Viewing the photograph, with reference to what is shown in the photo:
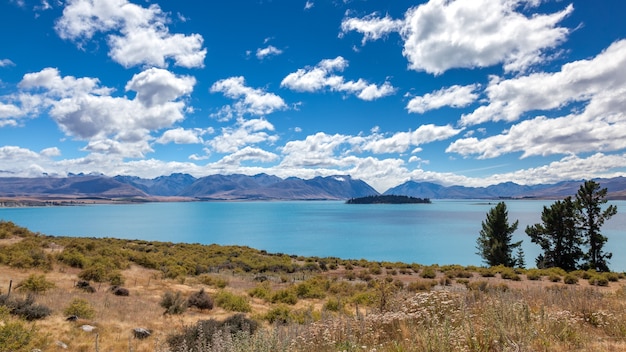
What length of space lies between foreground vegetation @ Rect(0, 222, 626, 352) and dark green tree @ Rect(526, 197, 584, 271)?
15943 mm

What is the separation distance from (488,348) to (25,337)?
9.44m

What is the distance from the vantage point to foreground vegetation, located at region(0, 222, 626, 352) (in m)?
5.33

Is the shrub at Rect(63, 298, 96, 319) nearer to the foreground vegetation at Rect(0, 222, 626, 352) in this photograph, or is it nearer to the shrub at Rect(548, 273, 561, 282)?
the foreground vegetation at Rect(0, 222, 626, 352)

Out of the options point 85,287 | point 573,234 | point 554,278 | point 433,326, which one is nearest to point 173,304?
point 85,287

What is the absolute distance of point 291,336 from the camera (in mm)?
6254

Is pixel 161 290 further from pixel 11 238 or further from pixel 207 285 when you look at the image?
pixel 11 238

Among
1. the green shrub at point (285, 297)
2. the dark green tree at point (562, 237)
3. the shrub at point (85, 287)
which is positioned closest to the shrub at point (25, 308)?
the shrub at point (85, 287)

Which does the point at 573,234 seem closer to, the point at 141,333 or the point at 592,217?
the point at 592,217

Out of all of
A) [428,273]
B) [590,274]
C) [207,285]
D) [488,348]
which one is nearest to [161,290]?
[207,285]

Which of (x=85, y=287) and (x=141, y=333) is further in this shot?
(x=85, y=287)

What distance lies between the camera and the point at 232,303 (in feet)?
50.3

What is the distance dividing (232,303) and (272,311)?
274cm

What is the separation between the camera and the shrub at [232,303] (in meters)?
15.0

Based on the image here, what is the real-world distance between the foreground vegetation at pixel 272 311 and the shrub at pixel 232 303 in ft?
0.18
